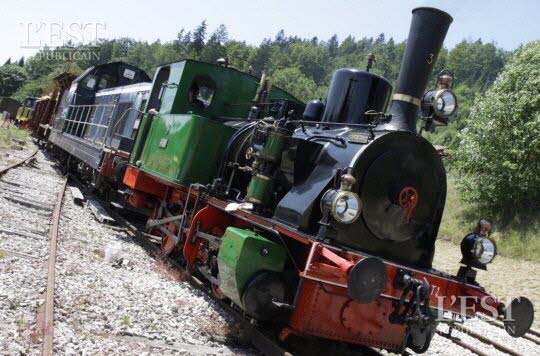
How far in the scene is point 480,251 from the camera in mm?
5266

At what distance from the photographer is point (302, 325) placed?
4.61 m

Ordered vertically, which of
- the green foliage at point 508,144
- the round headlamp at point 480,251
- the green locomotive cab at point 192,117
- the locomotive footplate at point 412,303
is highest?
the green foliage at point 508,144

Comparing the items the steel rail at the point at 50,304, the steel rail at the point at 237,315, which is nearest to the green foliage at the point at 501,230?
the steel rail at the point at 237,315

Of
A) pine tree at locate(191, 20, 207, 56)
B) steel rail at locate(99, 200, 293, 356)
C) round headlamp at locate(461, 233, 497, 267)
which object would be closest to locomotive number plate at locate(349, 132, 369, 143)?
round headlamp at locate(461, 233, 497, 267)

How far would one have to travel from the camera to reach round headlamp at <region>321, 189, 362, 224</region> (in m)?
4.38

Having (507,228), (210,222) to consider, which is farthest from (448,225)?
(210,222)

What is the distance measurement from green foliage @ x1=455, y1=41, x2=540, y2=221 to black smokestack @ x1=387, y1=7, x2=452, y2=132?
53.8 feet

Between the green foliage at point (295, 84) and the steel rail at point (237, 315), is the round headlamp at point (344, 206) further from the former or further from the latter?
the green foliage at point (295, 84)

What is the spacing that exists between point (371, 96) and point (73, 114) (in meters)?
14.4

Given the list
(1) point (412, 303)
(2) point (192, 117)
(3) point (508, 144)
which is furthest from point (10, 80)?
(1) point (412, 303)

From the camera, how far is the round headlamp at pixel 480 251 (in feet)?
17.3

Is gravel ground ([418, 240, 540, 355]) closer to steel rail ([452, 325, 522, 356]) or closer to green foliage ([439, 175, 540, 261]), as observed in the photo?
steel rail ([452, 325, 522, 356])

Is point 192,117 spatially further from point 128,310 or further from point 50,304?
point 50,304

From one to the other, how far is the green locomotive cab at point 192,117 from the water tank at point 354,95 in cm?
123
